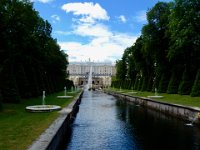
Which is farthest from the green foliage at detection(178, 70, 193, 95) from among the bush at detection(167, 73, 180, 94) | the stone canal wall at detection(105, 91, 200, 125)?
the stone canal wall at detection(105, 91, 200, 125)

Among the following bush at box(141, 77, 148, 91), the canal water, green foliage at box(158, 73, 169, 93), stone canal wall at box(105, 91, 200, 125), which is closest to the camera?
the canal water

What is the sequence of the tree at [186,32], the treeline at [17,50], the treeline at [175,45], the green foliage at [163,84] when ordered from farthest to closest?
the green foliage at [163,84] < the treeline at [175,45] < the tree at [186,32] < the treeline at [17,50]

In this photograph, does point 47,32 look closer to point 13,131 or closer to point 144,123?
point 144,123

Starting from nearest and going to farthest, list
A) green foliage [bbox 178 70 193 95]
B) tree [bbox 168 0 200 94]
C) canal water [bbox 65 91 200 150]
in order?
canal water [bbox 65 91 200 150] → tree [bbox 168 0 200 94] → green foliage [bbox 178 70 193 95]

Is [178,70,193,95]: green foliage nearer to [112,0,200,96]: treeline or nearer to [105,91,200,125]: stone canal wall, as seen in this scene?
[112,0,200,96]: treeline

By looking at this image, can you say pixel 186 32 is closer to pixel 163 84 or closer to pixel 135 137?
pixel 163 84

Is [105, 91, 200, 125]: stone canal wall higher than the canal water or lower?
higher

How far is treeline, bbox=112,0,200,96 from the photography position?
38.4 metres

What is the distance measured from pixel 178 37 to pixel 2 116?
27715 mm

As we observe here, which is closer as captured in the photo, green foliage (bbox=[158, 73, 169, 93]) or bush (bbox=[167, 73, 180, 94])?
bush (bbox=[167, 73, 180, 94])

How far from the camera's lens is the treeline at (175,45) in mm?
38406

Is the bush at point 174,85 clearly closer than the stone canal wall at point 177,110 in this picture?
No

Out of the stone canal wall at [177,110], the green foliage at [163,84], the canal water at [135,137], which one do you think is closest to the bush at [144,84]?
the green foliage at [163,84]

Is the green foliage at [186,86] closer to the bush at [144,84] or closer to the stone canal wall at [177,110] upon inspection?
the stone canal wall at [177,110]
